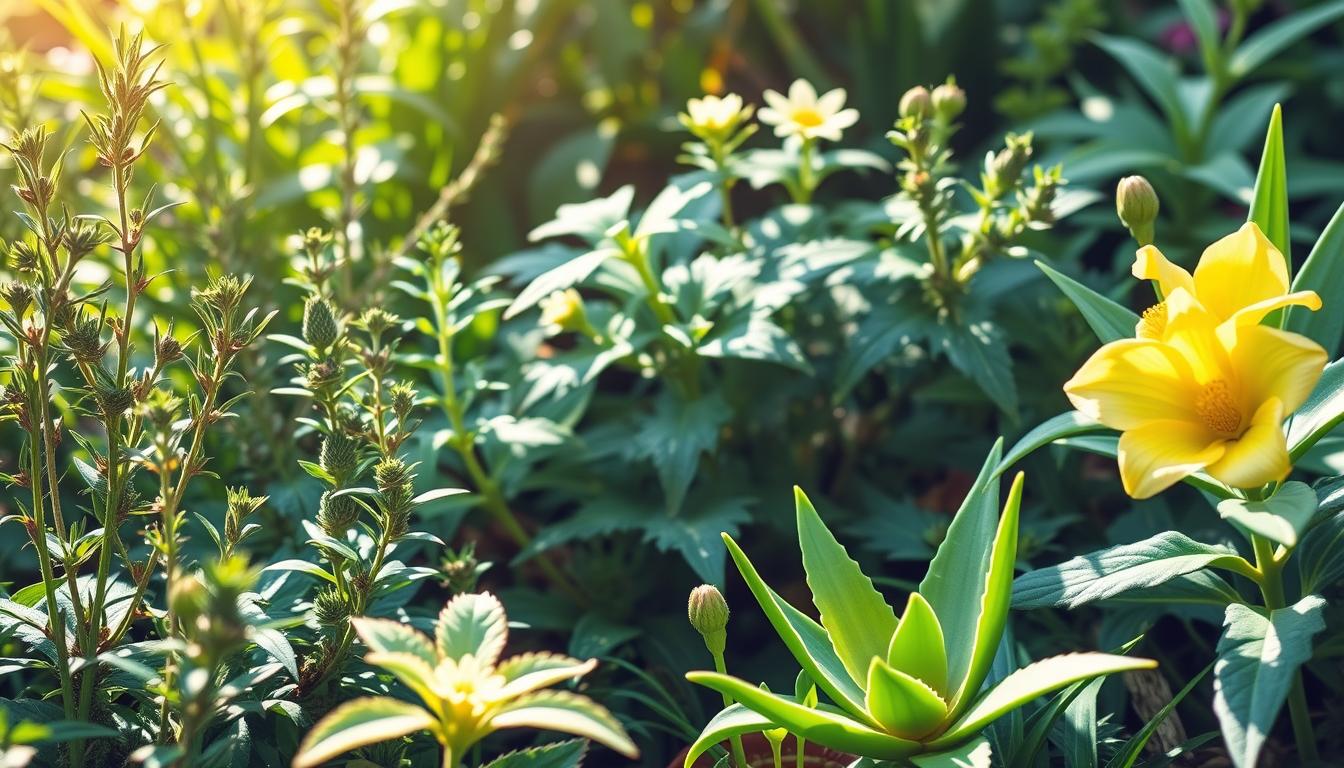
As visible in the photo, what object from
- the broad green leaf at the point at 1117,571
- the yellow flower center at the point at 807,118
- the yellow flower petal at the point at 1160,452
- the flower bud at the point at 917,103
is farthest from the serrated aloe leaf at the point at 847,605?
the yellow flower center at the point at 807,118

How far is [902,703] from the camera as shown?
777mm

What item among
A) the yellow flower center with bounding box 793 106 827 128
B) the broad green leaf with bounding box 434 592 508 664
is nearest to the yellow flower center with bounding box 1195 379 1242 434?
the broad green leaf with bounding box 434 592 508 664

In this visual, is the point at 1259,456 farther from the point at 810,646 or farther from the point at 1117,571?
the point at 810,646

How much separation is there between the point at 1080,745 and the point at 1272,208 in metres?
0.45

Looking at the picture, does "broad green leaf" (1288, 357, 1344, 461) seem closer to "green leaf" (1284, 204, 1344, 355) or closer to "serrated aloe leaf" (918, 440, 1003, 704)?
"green leaf" (1284, 204, 1344, 355)

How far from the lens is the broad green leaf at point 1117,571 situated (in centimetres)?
83

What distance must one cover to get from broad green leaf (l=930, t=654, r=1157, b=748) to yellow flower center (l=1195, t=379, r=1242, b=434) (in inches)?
6.5

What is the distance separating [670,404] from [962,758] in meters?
0.60

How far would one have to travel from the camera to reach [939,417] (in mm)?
1454

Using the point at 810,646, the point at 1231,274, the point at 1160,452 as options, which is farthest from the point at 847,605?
the point at 1231,274

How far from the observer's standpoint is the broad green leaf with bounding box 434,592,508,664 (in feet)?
2.50

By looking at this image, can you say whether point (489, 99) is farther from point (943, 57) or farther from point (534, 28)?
point (943, 57)

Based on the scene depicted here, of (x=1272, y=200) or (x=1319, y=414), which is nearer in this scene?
(x=1319, y=414)

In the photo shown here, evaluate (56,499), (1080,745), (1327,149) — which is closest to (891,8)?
(1327,149)
